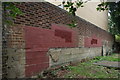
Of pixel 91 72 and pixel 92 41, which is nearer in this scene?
pixel 91 72

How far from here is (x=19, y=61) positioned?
350 centimetres

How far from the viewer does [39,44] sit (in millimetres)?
4199

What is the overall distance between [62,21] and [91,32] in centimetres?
382

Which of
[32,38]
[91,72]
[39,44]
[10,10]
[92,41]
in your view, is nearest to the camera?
[10,10]

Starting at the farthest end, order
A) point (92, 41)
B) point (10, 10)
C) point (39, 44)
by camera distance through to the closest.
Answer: point (92, 41) < point (39, 44) < point (10, 10)

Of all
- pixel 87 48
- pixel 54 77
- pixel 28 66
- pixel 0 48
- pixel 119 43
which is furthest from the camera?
pixel 119 43

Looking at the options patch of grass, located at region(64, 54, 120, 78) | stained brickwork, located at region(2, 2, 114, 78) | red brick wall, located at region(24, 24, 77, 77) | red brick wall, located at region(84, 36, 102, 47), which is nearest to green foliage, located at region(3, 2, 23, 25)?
stained brickwork, located at region(2, 2, 114, 78)

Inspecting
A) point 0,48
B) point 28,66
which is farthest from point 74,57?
point 0,48

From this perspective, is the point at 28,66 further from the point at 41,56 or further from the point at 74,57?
the point at 74,57

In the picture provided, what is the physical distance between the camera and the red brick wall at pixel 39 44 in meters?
3.79

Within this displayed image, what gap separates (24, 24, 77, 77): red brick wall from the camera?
3793 mm

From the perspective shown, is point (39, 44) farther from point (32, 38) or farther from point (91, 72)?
point (91, 72)

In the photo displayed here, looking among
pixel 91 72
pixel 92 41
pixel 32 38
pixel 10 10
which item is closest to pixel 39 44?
pixel 32 38

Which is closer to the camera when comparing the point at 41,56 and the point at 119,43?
the point at 41,56
